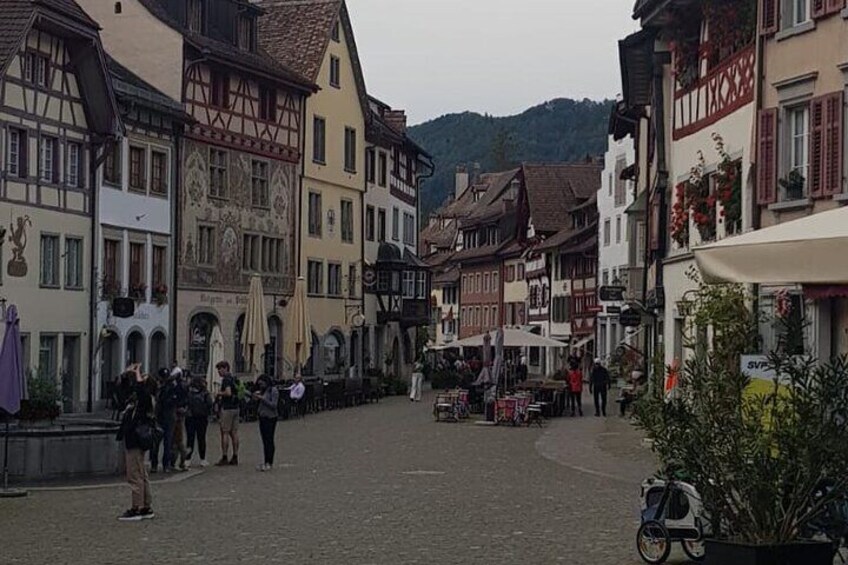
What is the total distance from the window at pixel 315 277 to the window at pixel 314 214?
1137mm

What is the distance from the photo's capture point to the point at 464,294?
113 meters

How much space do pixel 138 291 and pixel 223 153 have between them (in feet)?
26.4

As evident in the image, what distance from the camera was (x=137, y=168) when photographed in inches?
1850

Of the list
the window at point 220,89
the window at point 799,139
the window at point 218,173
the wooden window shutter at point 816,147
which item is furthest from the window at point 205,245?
the wooden window shutter at point 816,147

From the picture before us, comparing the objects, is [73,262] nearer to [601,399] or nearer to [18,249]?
[18,249]

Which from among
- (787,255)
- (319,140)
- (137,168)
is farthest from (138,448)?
(319,140)

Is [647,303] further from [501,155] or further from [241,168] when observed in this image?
[501,155]

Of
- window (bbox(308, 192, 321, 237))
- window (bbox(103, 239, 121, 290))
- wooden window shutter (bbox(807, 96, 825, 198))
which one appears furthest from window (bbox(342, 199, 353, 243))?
wooden window shutter (bbox(807, 96, 825, 198))

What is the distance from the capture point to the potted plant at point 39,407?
25.4m

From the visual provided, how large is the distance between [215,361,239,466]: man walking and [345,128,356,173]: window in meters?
37.4

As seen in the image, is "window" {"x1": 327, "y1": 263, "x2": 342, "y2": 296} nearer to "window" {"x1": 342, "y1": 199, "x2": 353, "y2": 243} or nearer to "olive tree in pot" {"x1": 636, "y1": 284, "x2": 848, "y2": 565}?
"window" {"x1": 342, "y1": 199, "x2": 353, "y2": 243}

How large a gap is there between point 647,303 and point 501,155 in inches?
4774

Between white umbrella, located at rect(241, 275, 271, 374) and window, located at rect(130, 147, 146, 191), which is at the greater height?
window, located at rect(130, 147, 146, 191)

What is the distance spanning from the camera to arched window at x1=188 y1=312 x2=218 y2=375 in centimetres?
5088
